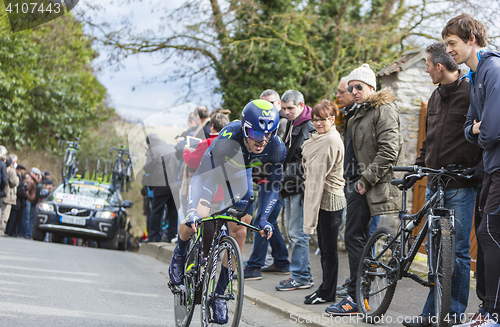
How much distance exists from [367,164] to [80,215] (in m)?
9.51

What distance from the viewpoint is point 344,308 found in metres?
5.12

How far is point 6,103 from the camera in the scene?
24.0 metres

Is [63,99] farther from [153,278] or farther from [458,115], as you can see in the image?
[458,115]

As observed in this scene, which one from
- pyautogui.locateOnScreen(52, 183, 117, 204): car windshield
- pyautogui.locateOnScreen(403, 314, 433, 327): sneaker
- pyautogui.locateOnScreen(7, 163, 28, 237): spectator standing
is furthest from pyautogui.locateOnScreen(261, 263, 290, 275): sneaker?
pyautogui.locateOnScreen(7, 163, 28, 237): spectator standing

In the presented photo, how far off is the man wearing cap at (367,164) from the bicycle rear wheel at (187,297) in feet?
5.00

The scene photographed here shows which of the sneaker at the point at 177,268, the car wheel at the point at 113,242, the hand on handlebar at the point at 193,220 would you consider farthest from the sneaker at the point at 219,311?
the car wheel at the point at 113,242

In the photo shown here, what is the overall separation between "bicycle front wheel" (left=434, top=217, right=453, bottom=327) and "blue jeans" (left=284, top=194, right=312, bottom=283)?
7.58 ft

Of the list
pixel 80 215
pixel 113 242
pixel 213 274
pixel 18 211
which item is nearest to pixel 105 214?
pixel 80 215

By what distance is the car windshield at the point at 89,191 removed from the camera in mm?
13750

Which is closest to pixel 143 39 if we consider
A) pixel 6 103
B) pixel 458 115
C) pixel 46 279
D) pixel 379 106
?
pixel 6 103

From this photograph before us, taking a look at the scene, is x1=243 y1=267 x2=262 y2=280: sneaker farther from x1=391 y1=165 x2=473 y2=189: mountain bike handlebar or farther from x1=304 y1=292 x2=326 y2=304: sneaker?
x1=391 y1=165 x2=473 y2=189: mountain bike handlebar

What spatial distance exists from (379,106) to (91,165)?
30.2 meters

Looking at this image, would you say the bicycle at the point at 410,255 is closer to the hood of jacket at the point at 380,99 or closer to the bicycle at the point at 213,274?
the hood of jacket at the point at 380,99

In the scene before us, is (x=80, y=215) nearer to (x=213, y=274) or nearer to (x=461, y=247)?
(x=213, y=274)
